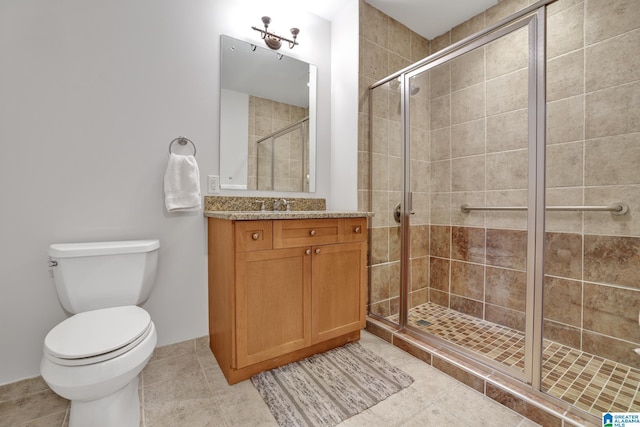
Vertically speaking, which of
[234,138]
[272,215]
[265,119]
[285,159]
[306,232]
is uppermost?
[265,119]

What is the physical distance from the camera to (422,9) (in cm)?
228

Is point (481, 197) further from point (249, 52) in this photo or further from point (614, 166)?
point (249, 52)

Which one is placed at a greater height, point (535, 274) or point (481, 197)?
point (481, 197)

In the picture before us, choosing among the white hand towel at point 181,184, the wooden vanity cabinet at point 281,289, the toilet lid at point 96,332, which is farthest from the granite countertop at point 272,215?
the toilet lid at point 96,332

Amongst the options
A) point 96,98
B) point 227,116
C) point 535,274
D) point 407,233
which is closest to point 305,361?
point 407,233

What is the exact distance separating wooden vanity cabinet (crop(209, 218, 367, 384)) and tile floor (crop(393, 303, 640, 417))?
652mm

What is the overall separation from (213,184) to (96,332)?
3.32ft

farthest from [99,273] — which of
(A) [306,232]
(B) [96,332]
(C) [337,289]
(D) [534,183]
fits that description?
(D) [534,183]

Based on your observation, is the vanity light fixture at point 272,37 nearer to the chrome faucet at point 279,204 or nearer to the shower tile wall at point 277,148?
the shower tile wall at point 277,148

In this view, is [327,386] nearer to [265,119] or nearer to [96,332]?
[96,332]

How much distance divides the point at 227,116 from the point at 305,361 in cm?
164

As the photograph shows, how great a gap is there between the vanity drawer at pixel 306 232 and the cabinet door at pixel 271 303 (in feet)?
0.15

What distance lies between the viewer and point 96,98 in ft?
4.93

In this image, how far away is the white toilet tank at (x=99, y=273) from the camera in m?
1.28
